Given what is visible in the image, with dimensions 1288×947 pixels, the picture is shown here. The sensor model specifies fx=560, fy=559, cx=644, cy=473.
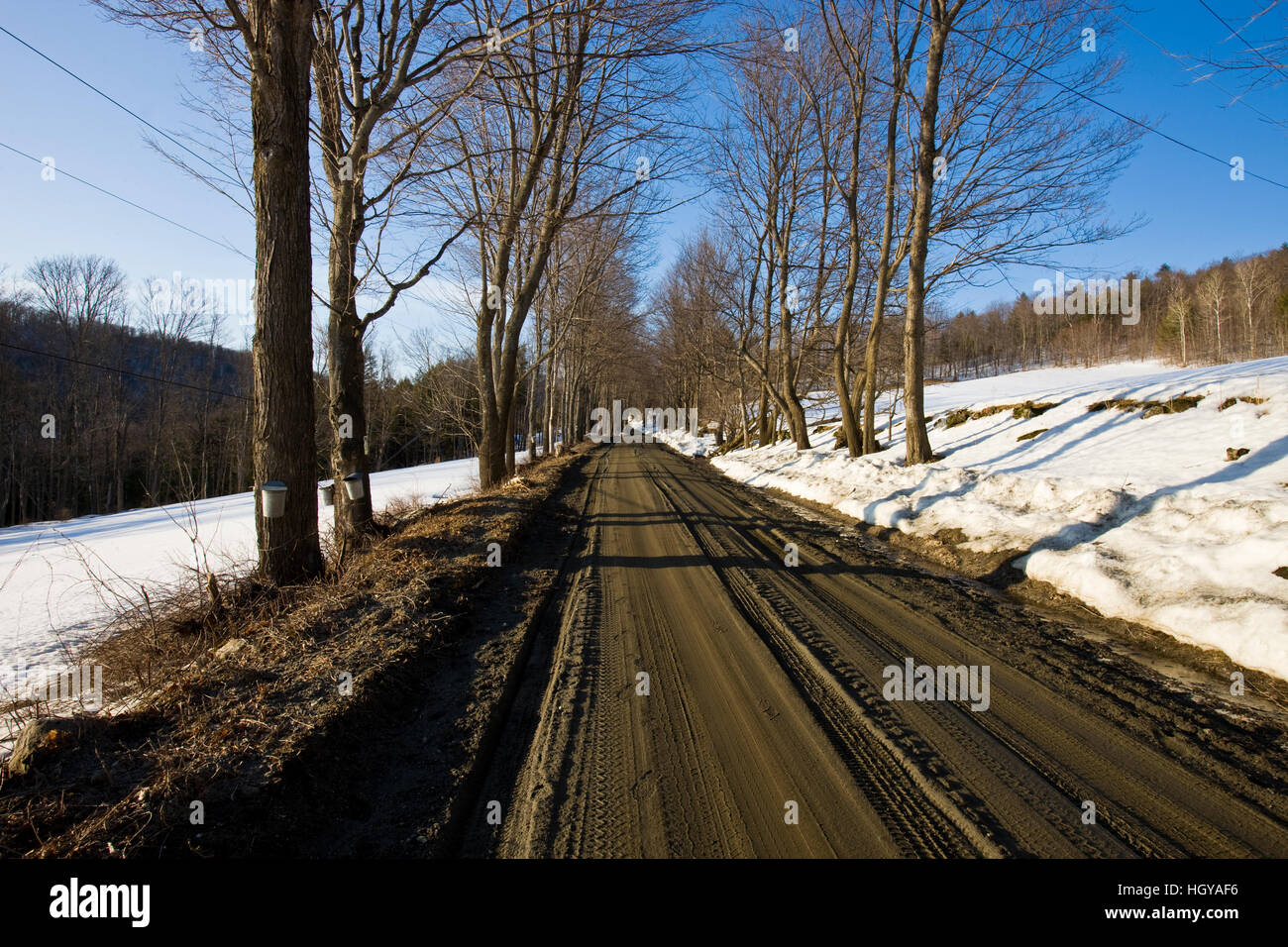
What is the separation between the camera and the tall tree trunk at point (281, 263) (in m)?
5.16

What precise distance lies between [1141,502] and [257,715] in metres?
8.55

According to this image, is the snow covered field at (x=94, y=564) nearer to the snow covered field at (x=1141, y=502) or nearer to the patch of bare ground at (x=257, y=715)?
the patch of bare ground at (x=257, y=715)

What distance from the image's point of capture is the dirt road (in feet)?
7.92

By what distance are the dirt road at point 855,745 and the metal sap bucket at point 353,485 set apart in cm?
376

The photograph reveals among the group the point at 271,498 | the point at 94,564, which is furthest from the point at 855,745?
the point at 94,564

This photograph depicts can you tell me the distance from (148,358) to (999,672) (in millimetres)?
57461

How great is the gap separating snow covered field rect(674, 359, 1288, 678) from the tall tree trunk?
25.2 feet

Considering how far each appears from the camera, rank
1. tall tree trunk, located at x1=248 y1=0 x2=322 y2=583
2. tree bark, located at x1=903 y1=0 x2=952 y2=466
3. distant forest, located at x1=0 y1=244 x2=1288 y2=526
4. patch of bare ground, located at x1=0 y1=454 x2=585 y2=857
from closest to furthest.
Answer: patch of bare ground, located at x1=0 y1=454 x2=585 y2=857 → tall tree trunk, located at x1=248 y1=0 x2=322 y2=583 → tree bark, located at x1=903 y1=0 x2=952 y2=466 → distant forest, located at x1=0 y1=244 x2=1288 y2=526

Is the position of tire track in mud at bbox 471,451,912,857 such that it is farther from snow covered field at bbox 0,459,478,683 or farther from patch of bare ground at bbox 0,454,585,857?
snow covered field at bbox 0,459,478,683

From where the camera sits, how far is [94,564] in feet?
38.4

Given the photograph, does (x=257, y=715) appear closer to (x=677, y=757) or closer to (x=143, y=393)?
(x=677, y=757)

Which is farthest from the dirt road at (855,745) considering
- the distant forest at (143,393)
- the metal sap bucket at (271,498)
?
the distant forest at (143,393)

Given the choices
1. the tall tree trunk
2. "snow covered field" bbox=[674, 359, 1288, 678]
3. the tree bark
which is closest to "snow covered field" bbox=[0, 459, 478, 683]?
the tall tree trunk
